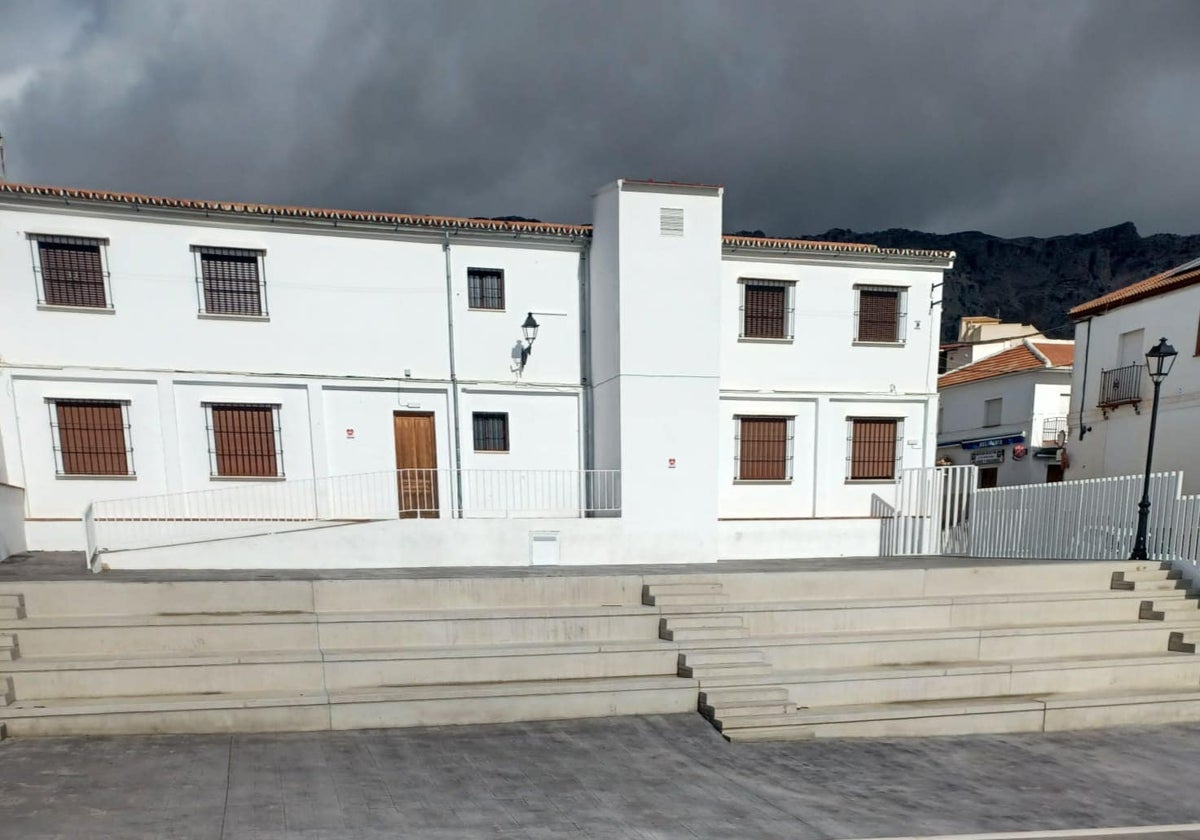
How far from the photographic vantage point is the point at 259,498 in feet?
36.9

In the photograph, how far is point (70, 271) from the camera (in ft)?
35.4

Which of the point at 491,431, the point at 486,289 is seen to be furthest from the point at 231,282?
the point at 491,431

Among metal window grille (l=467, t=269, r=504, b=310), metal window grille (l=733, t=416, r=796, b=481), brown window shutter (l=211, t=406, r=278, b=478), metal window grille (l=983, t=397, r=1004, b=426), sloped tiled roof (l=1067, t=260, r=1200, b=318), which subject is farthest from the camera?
metal window grille (l=983, t=397, r=1004, b=426)

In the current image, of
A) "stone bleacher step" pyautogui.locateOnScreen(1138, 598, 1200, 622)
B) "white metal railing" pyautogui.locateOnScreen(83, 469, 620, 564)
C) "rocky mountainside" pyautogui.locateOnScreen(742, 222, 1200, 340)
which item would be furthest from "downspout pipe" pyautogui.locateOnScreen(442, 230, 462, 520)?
"rocky mountainside" pyautogui.locateOnScreen(742, 222, 1200, 340)

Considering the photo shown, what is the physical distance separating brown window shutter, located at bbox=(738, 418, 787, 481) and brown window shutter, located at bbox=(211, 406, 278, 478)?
954cm

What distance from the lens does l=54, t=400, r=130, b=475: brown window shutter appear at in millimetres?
11000

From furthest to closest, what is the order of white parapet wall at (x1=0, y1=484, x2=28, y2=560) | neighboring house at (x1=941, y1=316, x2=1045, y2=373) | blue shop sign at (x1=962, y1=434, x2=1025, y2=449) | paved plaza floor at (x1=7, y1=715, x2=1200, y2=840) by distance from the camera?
1. neighboring house at (x1=941, y1=316, x2=1045, y2=373)
2. blue shop sign at (x1=962, y1=434, x2=1025, y2=449)
3. white parapet wall at (x1=0, y1=484, x2=28, y2=560)
4. paved plaza floor at (x1=7, y1=715, x2=1200, y2=840)

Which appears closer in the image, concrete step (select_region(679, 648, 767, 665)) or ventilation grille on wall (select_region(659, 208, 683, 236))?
concrete step (select_region(679, 648, 767, 665))

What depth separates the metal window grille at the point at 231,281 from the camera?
37.1 feet

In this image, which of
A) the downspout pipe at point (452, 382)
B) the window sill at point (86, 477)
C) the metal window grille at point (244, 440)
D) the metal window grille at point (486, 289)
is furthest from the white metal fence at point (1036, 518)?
the window sill at point (86, 477)

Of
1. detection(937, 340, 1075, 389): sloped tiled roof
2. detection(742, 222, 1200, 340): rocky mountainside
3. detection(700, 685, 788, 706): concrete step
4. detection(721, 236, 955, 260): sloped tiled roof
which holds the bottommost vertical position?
detection(700, 685, 788, 706): concrete step

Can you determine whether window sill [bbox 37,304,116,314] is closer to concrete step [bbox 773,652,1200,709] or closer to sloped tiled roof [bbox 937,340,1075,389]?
concrete step [bbox 773,652,1200,709]

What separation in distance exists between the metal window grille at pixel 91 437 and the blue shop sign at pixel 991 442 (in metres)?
26.6

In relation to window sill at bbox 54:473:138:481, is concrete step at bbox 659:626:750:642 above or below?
below
